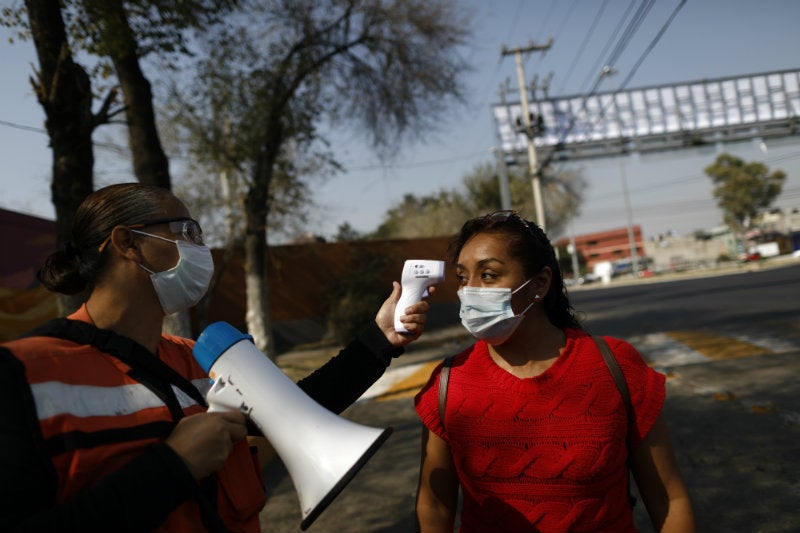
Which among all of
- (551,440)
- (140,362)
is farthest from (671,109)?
(140,362)

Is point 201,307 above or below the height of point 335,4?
below

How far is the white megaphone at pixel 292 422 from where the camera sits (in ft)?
4.35

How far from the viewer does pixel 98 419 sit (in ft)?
4.25

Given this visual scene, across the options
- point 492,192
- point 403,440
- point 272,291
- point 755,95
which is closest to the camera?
point 403,440

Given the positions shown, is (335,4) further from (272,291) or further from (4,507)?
(4,507)

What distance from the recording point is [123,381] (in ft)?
4.63

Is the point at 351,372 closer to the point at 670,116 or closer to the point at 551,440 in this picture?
the point at 551,440

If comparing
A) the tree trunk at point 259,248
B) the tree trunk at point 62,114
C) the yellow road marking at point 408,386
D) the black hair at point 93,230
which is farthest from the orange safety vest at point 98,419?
the tree trunk at point 259,248

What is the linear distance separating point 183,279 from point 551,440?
1159 mm

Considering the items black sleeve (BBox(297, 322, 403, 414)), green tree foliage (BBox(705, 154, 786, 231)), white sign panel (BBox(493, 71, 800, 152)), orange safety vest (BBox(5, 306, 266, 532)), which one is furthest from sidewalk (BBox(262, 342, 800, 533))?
green tree foliage (BBox(705, 154, 786, 231))

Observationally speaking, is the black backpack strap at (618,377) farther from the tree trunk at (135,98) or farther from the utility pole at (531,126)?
the utility pole at (531,126)

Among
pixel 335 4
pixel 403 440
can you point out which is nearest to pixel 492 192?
pixel 335 4

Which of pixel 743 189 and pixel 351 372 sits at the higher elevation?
pixel 743 189

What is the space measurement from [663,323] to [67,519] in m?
13.0
